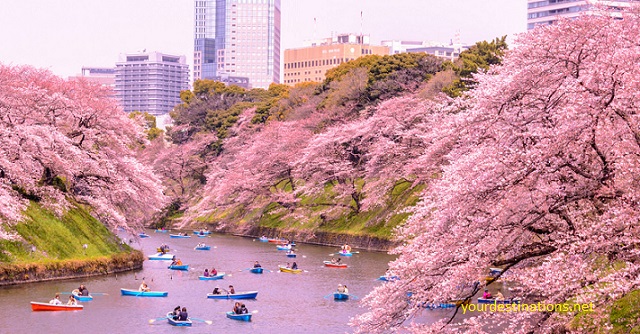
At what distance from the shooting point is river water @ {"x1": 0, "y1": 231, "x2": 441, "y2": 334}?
36344 mm

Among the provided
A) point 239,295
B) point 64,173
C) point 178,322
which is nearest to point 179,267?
point 64,173

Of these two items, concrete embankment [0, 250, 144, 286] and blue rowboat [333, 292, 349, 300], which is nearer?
concrete embankment [0, 250, 144, 286]

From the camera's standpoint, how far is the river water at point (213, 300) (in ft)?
119

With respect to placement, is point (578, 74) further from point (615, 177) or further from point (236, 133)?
point (236, 133)

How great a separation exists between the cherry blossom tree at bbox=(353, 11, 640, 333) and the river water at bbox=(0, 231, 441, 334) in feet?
51.3

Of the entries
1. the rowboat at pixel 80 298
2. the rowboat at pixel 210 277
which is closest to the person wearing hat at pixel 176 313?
the rowboat at pixel 80 298

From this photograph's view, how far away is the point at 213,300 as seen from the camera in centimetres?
4509

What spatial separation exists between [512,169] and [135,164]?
131 ft

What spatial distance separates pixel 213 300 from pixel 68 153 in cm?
1310

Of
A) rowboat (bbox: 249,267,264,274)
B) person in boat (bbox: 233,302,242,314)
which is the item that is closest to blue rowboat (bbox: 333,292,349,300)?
person in boat (bbox: 233,302,242,314)

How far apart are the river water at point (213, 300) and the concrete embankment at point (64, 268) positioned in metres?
0.66

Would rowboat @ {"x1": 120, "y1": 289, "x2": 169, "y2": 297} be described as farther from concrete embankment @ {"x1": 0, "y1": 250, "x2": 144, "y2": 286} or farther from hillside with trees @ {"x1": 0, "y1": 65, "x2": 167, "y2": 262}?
hillside with trees @ {"x1": 0, "y1": 65, "x2": 167, "y2": 262}

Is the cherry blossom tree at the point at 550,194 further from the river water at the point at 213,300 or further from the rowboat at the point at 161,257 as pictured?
the rowboat at the point at 161,257

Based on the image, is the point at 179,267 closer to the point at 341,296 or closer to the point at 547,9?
the point at 341,296
